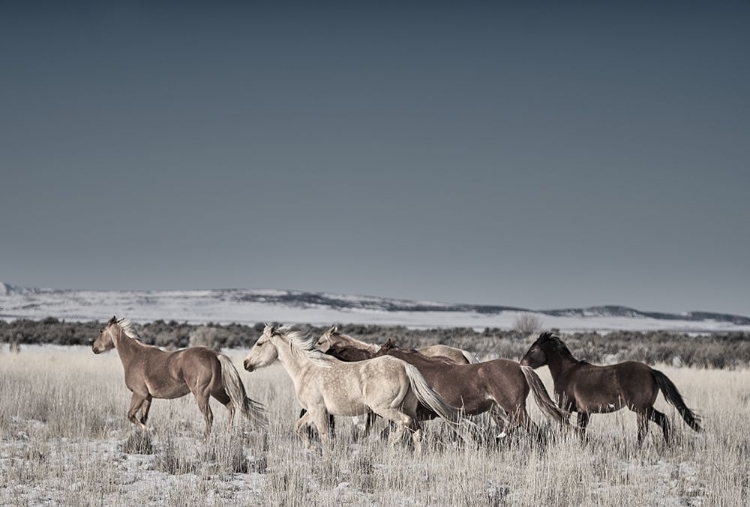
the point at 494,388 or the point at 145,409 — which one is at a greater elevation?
the point at 494,388

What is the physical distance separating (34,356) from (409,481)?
17.9 m

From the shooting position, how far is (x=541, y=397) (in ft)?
29.1

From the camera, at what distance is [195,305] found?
13438 centimetres

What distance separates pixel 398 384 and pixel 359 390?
493mm

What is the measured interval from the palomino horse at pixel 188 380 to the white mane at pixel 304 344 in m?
0.81

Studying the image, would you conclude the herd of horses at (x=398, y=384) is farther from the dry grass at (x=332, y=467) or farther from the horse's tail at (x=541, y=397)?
the dry grass at (x=332, y=467)

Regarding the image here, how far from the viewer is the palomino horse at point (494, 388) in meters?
8.80

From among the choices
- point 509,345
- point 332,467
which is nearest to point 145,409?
point 332,467

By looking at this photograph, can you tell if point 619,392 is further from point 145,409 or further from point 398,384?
point 145,409

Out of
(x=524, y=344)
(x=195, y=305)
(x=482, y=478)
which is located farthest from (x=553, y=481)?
(x=195, y=305)

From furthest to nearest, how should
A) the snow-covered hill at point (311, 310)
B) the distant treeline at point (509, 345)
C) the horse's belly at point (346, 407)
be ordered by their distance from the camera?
the snow-covered hill at point (311, 310) < the distant treeline at point (509, 345) < the horse's belly at point (346, 407)

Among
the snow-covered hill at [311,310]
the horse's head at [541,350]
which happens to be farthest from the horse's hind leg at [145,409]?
the snow-covered hill at [311,310]

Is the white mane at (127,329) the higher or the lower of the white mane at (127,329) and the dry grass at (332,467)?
the higher

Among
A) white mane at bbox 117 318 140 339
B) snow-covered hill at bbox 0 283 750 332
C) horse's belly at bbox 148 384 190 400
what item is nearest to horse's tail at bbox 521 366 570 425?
horse's belly at bbox 148 384 190 400
